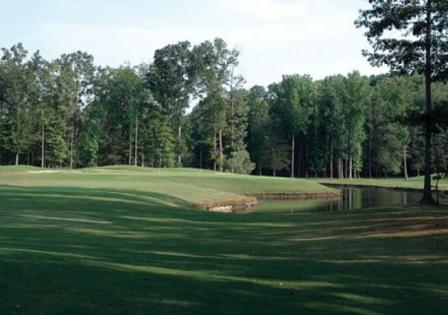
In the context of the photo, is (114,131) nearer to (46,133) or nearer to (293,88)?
(46,133)

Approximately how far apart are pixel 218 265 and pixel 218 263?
328 mm

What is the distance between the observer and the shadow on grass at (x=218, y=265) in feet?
30.5

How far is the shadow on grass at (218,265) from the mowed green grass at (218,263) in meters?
0.02

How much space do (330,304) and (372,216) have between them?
17.2m

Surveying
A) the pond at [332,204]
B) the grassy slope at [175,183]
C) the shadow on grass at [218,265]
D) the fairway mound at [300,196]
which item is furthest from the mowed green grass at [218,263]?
the fairway mound at [300,196]

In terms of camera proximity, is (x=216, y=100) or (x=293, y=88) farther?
(x=293, y=88)

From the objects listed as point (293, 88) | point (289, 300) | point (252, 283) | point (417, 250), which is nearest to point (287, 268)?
point (252, 283)

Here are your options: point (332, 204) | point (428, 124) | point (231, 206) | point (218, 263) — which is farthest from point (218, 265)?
point (332, 204)

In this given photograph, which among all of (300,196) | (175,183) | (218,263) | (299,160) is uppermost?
(299,160)

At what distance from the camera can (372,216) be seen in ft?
84.7

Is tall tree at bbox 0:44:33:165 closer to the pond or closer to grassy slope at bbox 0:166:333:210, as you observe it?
grassy slope at bbox 0:166:333:210

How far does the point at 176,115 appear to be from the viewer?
108 m

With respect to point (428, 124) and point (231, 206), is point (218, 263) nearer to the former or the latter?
point (428, 124)

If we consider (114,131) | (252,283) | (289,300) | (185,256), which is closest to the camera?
(289,300)
